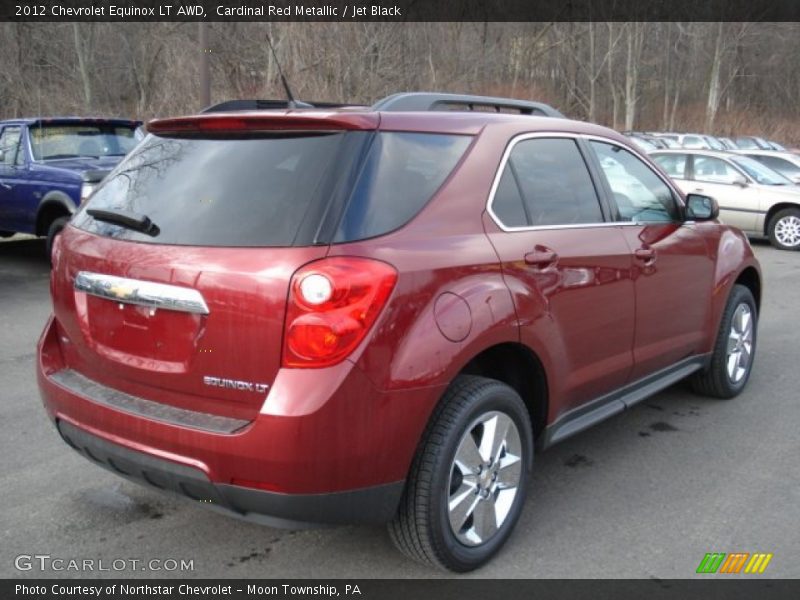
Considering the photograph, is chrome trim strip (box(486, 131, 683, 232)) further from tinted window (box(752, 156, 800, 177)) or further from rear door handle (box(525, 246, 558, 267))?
tinted window (box(752, 156, 800, 177))

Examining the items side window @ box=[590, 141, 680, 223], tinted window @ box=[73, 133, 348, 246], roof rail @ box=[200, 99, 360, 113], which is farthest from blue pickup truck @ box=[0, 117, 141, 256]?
side window @ box=[590, 141, 680, 223]

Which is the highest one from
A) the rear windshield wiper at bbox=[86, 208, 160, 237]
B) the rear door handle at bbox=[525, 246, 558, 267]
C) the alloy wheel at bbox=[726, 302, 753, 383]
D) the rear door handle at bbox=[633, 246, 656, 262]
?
the rear windshield wiper at bbox=[86, 208, 160, 237]

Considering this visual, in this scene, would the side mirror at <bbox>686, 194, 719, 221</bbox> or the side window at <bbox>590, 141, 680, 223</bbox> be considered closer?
the side window at <bbox>590, 141, 680, 223</bbox>

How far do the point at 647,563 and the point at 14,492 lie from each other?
287 centimetres

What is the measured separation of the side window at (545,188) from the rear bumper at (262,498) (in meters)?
1.26

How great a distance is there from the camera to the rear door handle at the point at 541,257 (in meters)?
3.23

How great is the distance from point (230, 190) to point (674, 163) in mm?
13010

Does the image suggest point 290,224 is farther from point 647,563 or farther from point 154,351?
point 647,563

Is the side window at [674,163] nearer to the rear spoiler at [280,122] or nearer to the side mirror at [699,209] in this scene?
the side mirror at [699,209]

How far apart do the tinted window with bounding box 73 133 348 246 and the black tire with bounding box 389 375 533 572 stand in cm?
87

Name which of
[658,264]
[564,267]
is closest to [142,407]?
[564,267]

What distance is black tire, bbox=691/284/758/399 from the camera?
4953mm

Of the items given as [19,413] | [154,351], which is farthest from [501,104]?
[19,413]

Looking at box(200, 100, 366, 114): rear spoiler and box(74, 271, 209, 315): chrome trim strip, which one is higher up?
box(200, 100, 366, 114): rear spoiler
